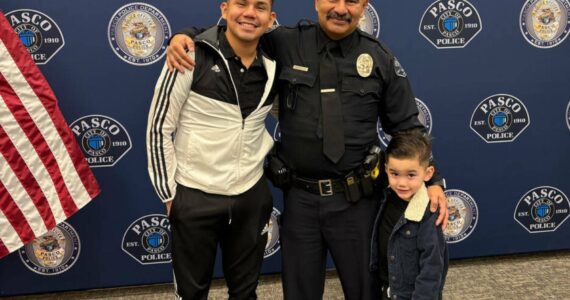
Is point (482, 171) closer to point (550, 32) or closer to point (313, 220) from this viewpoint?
point (550, 32)

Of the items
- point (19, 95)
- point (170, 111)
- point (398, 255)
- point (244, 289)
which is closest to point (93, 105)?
point (19, 95)

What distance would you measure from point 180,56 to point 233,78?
0.57 feet

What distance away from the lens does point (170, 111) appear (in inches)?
57.6

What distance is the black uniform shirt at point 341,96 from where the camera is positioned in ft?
5.06

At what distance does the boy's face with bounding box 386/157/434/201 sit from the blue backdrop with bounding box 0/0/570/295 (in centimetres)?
98

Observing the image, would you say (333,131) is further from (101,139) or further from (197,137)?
(101,139)

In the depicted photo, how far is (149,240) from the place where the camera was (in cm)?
241

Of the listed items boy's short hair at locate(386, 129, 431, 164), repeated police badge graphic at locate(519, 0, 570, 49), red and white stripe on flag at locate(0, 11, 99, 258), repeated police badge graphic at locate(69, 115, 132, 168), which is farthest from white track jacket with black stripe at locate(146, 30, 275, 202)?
repeated police badge graphic at locate(519, 0, 570, 49)

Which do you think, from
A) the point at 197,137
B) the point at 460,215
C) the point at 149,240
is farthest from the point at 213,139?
the point at 460,215

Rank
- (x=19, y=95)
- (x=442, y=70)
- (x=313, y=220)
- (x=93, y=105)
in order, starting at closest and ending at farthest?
(x=313, y=220) < (x=19, y=95) < (x=93, y=105) < (x=442, y=70)

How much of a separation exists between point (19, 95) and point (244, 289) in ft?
3.92

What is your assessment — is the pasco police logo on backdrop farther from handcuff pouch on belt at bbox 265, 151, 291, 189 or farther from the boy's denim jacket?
handcuff pouch on belt at bbox 265, 151, 291, 189

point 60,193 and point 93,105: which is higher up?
point 93,105

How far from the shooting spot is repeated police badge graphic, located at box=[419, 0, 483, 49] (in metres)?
2.33
